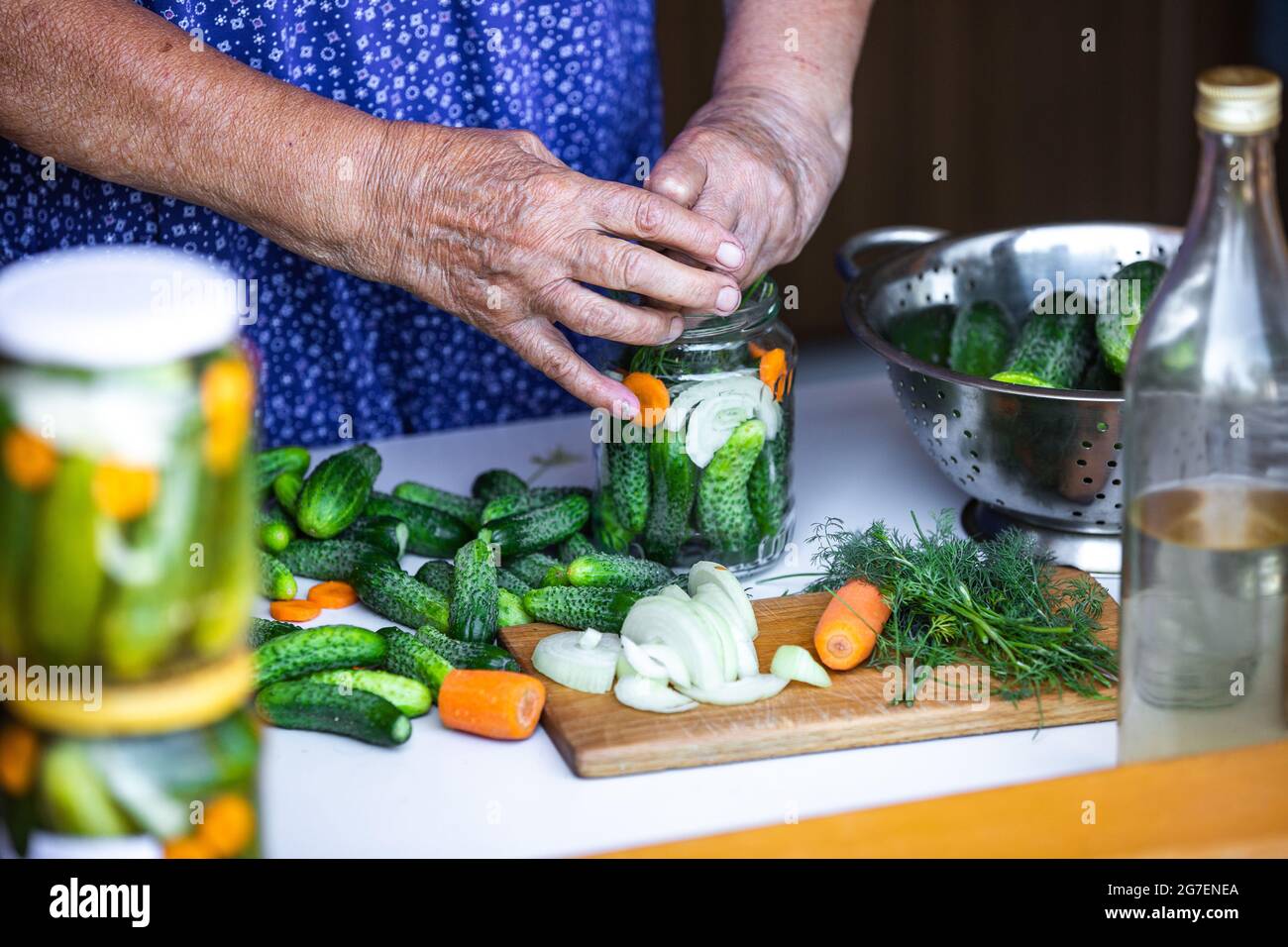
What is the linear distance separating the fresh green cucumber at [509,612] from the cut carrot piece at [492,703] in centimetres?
15

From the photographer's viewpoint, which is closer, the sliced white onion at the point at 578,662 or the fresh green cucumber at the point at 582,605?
the sliced white onion at the point at 578,662

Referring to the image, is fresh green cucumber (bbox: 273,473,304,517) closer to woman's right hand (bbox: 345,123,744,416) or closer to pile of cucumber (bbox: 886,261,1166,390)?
woman's right hand (bbox: 345,123,744,416)

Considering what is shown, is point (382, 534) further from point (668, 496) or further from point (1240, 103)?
point (1240, 103)

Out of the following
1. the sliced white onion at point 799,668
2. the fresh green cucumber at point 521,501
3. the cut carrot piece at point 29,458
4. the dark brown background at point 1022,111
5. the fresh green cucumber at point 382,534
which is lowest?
the sliced white onion at point 799,668

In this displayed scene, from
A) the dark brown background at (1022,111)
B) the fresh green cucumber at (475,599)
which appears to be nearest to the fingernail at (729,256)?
the fresh green cucumber at (475,599)

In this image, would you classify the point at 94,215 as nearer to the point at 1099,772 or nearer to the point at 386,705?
the point at 386,705

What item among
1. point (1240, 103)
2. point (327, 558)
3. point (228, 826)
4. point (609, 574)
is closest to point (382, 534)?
point (327, 558)

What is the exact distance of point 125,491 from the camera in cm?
65

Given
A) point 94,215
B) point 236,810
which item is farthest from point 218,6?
point 236,810

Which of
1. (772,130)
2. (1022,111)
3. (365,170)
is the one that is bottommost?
(365,170)

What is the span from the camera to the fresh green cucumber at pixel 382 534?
1.54 metres

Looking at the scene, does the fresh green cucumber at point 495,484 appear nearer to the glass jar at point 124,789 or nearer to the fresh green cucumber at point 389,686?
the fresh green cucumber at point 389,686

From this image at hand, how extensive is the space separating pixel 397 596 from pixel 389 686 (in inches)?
6.8
